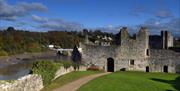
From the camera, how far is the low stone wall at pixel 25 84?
16562 mm

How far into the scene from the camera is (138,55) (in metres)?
41.2

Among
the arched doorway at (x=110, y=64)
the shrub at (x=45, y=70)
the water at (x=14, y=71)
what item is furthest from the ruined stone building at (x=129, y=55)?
the shrub at (x=45, y=70)

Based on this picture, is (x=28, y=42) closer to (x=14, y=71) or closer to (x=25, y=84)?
(x=14, y=71)

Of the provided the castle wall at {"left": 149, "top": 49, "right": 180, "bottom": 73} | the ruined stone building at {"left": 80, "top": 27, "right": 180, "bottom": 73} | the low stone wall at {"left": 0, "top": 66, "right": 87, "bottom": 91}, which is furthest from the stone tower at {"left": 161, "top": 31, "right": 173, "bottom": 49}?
the low stone wall at {"left": 0, "top": 66, "right": 87, "bottom": 91}

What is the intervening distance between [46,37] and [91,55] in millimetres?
95984

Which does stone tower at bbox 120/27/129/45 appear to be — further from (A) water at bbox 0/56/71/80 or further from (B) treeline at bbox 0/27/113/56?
(B) treeline at bbox 0/27/113/56

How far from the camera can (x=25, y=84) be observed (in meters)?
19.3

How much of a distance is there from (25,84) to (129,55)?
23.5 metres

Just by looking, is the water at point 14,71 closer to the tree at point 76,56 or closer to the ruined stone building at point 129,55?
the tree at point 76,56

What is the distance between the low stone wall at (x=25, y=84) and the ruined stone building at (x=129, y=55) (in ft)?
61.9

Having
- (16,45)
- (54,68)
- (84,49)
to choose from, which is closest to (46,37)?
(16,45)

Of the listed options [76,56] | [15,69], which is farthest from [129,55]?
[15,69]

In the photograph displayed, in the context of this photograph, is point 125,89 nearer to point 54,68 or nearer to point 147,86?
point 147,86

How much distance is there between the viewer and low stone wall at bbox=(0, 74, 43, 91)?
16562mm
